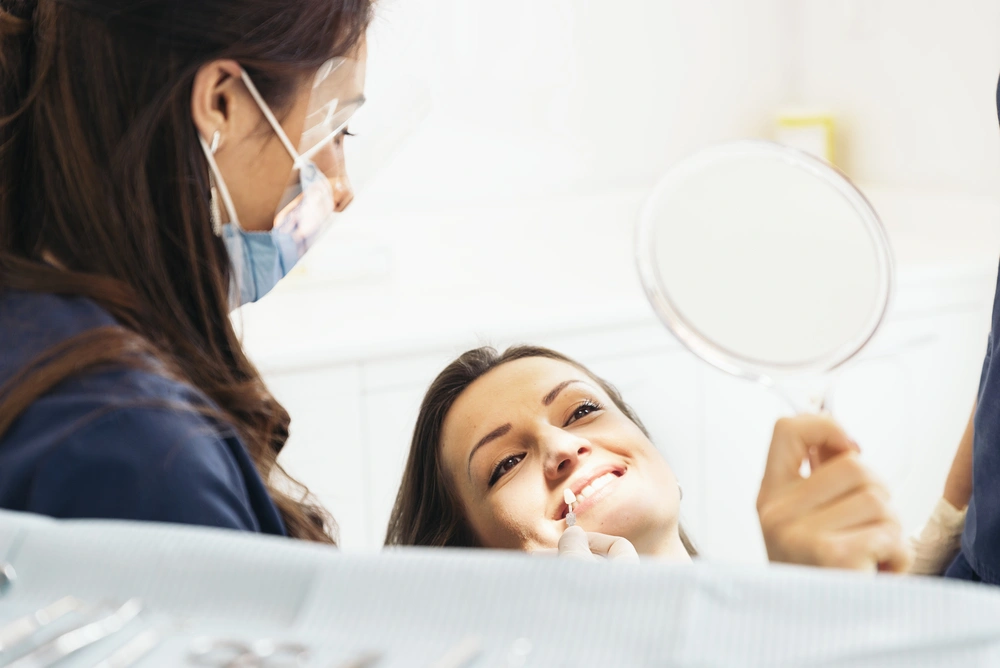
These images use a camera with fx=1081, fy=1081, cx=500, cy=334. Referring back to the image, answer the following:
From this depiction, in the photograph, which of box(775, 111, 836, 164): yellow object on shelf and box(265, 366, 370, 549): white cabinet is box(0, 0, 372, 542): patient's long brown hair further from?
box(775, 111, 836, 164): yellow object on shelf

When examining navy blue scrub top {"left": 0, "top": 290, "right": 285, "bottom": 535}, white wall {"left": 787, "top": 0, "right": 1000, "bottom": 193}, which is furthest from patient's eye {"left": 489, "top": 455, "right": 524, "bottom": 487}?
white wall {"left": 787, "top": 0, "right": 1000, "bottom": 193}

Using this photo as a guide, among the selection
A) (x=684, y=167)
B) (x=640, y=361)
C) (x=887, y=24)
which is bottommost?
(x=640, y=361)

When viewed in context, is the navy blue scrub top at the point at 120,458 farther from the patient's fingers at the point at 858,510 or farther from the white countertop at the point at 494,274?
the white countertop at the point at 494,274

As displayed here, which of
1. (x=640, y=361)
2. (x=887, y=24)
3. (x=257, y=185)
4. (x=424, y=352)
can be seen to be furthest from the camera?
(x=887, y=24)

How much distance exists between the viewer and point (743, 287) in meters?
1.06

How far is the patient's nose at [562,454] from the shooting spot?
116cm

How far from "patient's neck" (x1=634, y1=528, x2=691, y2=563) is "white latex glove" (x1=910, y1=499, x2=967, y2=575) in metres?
0.26

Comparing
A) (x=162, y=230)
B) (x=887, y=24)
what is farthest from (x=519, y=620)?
(x=887, y=24)

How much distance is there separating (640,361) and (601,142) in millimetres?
981

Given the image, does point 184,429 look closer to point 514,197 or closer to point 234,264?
point 234,264


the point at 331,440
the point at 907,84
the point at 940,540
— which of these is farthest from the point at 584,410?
the point at 907,84

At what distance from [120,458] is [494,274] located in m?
2.03

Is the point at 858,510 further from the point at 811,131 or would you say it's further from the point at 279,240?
the point at 811,131

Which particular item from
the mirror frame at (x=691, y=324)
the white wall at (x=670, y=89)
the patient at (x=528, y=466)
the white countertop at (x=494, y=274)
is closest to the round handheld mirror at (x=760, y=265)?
the mirror frame at (x=691, y=324)
